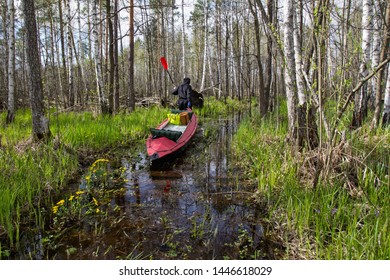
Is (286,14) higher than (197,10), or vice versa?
(197,10)

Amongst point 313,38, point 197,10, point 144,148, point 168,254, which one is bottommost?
point 168,254

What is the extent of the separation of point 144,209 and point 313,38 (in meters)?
3.13

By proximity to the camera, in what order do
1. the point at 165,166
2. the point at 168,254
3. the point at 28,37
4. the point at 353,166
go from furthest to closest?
the point at 165,166 < the point at 28,37 < the point at 353,166 < the point at 168,254

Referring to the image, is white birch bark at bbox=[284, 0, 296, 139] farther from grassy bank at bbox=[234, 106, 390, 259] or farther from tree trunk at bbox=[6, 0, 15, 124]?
tree trunk at bbox=[6, 0, 15, 124]

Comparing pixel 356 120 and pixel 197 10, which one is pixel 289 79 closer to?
pixel 356 120

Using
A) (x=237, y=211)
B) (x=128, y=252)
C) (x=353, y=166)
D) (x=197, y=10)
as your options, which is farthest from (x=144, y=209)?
(x=197, y=10)

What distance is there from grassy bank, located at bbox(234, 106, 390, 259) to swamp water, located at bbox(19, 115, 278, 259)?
31 centimetres

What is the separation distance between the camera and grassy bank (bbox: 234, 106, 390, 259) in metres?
2.34

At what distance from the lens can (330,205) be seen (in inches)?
121

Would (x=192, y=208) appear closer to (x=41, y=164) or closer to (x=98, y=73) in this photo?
(x=41, y=164)

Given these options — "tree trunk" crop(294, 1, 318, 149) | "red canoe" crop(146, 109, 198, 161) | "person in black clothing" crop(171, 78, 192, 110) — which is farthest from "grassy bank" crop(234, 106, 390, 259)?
"person in black clothing" crop(171, 78, 192, 110)

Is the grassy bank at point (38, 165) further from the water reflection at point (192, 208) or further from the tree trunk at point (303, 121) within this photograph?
the tree trunk at point (303, 121)

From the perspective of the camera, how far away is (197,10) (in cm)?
2312

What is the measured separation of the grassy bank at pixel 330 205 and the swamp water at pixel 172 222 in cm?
31
